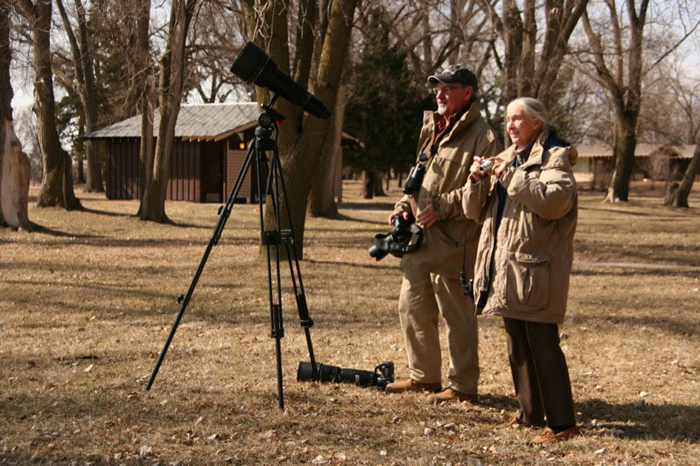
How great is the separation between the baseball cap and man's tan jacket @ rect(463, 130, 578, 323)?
83 cm

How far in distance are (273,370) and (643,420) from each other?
8.95ft

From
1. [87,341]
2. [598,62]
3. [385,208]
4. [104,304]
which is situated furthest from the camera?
[598,62]

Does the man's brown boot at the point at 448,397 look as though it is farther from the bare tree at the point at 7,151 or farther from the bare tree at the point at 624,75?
the bare tree at the point at 624,75

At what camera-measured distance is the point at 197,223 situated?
20047mm

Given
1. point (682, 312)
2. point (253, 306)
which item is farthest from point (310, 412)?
point (682, 312)

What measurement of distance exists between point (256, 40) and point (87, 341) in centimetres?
630

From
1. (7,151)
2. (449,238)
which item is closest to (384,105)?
(7,151)

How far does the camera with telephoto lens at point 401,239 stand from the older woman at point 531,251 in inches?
20.4

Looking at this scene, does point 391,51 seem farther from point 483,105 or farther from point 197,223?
point 197,223

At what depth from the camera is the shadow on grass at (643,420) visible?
4.77m

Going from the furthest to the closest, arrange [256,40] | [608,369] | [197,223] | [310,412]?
[197,223], [256,40], [608,369], [310,412]

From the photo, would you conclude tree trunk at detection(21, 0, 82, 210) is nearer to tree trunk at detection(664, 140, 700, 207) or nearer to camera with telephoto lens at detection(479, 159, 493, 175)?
camera with telephoto lens at detection(479, 159, 493, 175)

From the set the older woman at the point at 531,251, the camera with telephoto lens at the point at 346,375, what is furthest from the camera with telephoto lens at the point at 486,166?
the camera with telephoto lens at the point at 346,375

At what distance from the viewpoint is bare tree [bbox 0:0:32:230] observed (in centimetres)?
1484
